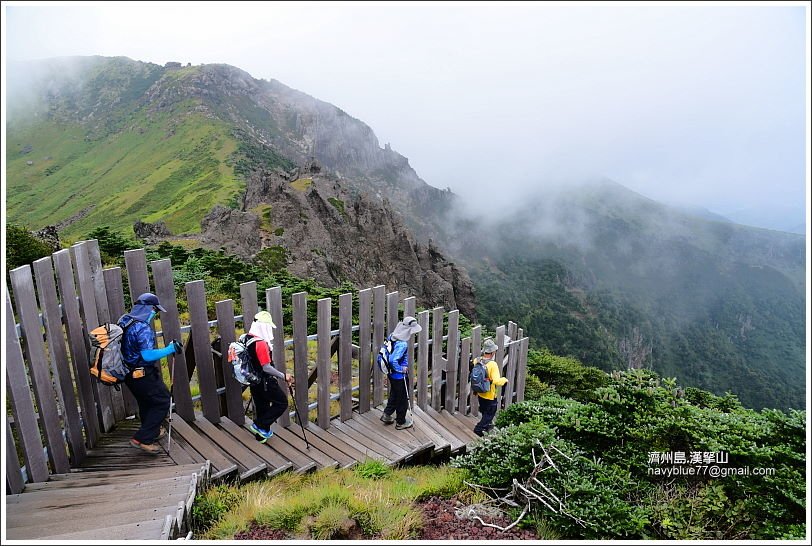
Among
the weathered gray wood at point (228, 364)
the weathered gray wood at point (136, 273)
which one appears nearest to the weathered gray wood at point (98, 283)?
the weathered gray wood at point (136, 273)

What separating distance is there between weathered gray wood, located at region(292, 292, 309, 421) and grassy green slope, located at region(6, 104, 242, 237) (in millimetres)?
56886

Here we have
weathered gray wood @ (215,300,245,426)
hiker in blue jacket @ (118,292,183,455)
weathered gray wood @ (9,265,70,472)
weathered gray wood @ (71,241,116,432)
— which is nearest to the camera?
weathered gray wood @ (9,265,70,472)

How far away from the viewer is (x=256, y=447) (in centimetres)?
559

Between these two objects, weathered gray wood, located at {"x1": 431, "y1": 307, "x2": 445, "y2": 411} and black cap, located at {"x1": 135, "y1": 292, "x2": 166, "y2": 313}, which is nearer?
black cap, located at {"x1": 135, "y1": 292, "x2": 166, "y2": 313}

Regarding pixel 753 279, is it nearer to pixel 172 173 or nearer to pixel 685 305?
pixel 685 305

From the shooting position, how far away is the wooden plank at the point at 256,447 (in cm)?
524

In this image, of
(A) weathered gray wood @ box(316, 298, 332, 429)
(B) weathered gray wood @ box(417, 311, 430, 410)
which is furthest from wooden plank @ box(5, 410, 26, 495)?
(B) weathered gray wood @ box(417, 311, 430, 410)

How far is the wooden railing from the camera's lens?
4.05 m

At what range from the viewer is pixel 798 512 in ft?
12.0

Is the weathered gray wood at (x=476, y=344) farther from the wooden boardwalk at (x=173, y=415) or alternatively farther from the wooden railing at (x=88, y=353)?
the wooden boardwalk at (x=173, y=415)

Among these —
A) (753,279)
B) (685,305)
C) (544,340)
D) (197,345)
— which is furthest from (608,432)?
(753,279)

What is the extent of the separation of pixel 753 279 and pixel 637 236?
42.5 metres

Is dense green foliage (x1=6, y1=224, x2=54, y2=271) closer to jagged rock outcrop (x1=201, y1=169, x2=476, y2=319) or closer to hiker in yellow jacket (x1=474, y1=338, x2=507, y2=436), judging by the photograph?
hiker in yellow jacket (x1=474, y1=338, x2=507, y2=436)

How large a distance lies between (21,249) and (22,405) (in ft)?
30.9
